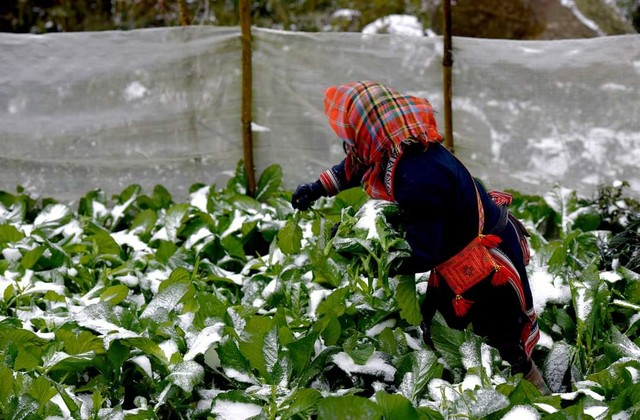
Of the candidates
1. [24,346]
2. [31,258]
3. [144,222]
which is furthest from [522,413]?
[144,222]

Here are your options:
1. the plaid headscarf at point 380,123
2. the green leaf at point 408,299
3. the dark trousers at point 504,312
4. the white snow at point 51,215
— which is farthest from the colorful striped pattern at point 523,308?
the white snow at point 51,215

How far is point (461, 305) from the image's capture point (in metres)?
2.31

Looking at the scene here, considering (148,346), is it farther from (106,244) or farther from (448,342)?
(106,244)

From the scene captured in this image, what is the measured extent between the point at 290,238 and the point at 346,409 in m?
1.10

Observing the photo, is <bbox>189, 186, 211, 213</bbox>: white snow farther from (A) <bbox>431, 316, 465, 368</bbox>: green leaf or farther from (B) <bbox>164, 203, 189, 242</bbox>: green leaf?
(A) <bbox>431, 316, 465, 368</bbox>: green leaf

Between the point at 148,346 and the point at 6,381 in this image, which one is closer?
the point at 6,381

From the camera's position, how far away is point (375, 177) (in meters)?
2.27

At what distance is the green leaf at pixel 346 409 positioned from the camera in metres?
1.69

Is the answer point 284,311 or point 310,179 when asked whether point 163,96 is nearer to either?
point 310,179

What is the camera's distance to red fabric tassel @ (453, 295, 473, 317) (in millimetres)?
2307

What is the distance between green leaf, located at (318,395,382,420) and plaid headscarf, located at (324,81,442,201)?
2.21 feet

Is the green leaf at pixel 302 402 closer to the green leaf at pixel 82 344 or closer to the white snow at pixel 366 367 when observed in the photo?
the white snow at pixel 366 367

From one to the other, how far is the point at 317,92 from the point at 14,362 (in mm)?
Answer: 2509

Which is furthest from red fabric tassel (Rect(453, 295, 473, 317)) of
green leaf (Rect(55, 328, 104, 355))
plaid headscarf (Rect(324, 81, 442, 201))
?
green leaf (Rect(55, 328, 104, 355))
